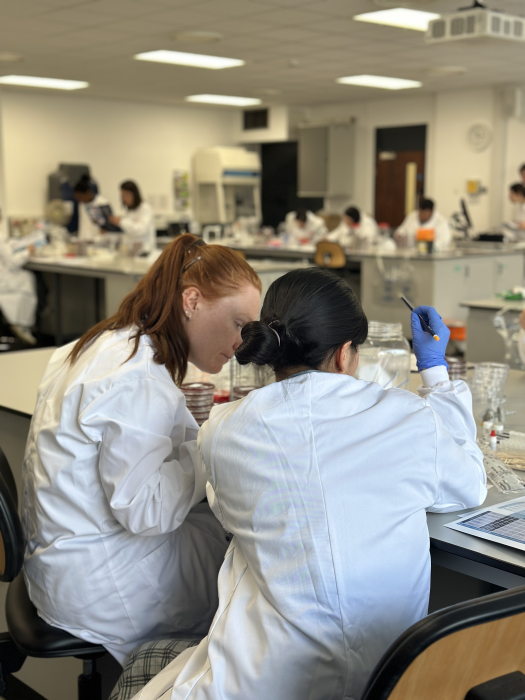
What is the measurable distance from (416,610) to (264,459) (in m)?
0.31

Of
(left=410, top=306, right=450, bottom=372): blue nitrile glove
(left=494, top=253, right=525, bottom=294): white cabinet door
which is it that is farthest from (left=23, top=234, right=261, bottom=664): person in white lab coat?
(left=494, top=253, right=525, bottom=294): white cabinet door

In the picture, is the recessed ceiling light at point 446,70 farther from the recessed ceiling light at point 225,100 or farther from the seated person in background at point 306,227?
the recessed ceiling light at point 225,100

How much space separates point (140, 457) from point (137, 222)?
6.73m

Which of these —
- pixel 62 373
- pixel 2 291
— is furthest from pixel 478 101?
pixel 62 373

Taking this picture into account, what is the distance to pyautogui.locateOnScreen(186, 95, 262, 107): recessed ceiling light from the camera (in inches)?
399

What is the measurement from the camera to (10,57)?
711cm

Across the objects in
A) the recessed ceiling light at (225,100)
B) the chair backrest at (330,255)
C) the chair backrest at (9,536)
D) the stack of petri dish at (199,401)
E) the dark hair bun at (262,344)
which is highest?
the recessed ceiling light at (225,100)

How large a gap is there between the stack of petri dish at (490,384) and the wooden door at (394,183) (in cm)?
899

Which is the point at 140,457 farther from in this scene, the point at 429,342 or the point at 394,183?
the point at 394,183

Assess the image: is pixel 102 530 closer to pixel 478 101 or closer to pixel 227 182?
pixel 478 101

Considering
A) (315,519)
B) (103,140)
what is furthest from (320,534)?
(103,140)

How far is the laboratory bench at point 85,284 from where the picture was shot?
19.1ft

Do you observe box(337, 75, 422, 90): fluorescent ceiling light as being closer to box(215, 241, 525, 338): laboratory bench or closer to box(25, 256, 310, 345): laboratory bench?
box(215, 241, 525, 338): laboratory bench

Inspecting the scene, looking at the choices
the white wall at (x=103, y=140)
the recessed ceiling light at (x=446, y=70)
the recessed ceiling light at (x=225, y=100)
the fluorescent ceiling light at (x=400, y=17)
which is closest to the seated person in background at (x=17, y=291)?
the white wall at (x=103, y=140)
